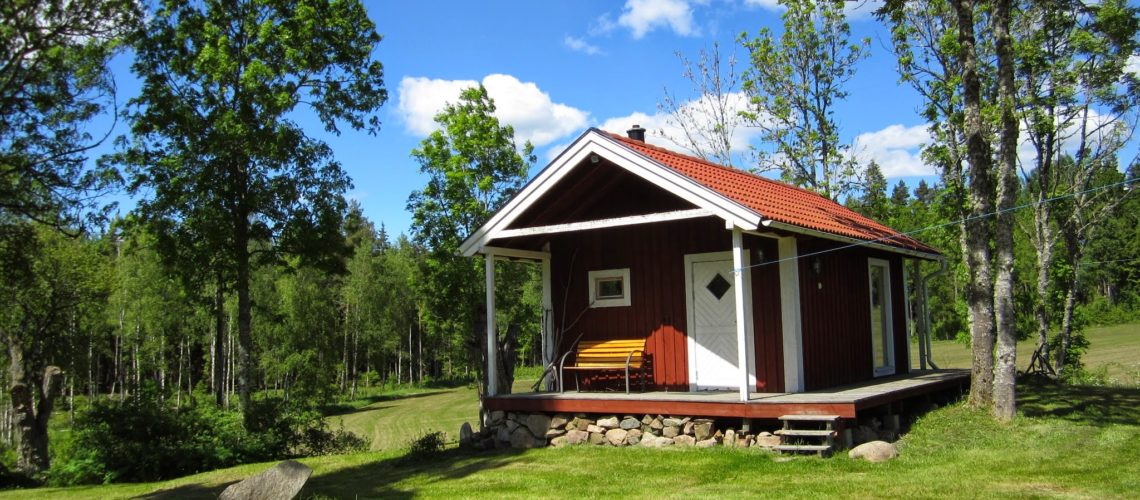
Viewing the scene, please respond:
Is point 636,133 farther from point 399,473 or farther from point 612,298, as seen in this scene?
point 399,473

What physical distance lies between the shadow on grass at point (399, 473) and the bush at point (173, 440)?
14.7ft

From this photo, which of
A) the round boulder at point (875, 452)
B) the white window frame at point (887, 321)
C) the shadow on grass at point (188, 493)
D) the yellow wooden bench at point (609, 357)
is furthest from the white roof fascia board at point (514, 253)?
the white window frame at point (887, 321)

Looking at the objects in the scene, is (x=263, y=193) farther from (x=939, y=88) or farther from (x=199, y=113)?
(x=939, y=88)

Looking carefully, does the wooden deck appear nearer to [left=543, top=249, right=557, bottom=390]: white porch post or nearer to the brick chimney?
[left=543, top=249, right=557, bottom=390]: white porch post

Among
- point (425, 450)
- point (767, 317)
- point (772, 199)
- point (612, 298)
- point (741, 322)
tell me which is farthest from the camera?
point (612, 298)

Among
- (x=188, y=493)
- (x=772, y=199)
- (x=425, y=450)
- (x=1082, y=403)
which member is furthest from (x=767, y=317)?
(x=188, y=493)

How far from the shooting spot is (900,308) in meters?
14.5

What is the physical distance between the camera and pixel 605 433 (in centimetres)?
1050

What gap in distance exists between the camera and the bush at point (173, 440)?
13766 millimetres

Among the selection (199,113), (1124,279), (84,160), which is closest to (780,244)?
(84,160)

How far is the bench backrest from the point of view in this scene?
11.4 metres

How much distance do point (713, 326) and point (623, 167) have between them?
2.59 m

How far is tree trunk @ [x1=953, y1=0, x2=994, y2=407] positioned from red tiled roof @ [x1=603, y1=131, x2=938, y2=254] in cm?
149

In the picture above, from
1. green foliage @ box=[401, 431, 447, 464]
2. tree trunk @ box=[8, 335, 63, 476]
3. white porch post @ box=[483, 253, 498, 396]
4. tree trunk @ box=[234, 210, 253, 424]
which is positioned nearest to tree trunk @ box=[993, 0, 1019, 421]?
white porch post @ box=[483, 253, 498, 396]
